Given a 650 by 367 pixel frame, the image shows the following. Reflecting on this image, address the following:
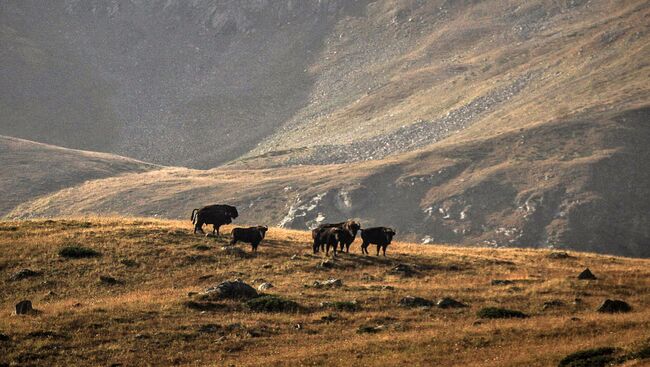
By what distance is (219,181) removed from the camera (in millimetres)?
174125

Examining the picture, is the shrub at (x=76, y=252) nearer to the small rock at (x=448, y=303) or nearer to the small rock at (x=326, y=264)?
the small rock at (x=326, y=264)

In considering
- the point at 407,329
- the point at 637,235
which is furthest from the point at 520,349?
the point at 637,235

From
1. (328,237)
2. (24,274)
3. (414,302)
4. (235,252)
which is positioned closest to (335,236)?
(328,237)

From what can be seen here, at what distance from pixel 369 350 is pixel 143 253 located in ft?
64.1

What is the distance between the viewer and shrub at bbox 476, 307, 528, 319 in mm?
33219

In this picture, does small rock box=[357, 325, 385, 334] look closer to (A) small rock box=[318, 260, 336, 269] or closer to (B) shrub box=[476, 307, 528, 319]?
(B) shrub box=[476, 307, 528, 319]

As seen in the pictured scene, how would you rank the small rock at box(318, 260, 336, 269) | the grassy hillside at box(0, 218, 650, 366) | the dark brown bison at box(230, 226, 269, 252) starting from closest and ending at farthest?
the grassy hillside at box(0, 218, 650, 366), the small rock at box(318, 260, 336, 269), the dark brown bison at box(230, 226, 269, 252)

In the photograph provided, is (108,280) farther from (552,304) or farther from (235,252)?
(552,304)

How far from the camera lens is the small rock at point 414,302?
115 ft

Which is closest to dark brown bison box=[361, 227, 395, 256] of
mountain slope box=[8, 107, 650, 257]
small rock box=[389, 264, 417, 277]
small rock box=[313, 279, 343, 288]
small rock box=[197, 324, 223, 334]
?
small rock box=[389, 264, 417, 277]

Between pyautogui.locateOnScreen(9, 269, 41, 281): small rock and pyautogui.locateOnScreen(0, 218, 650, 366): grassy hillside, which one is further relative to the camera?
pyautogui.locateOnScreen(9, 269, 41, 281): small rock

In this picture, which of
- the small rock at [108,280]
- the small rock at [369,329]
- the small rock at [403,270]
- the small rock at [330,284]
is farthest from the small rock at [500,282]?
the small rock at [108,280]

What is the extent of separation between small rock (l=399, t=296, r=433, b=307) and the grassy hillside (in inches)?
19.8

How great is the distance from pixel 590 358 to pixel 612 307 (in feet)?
29.0
